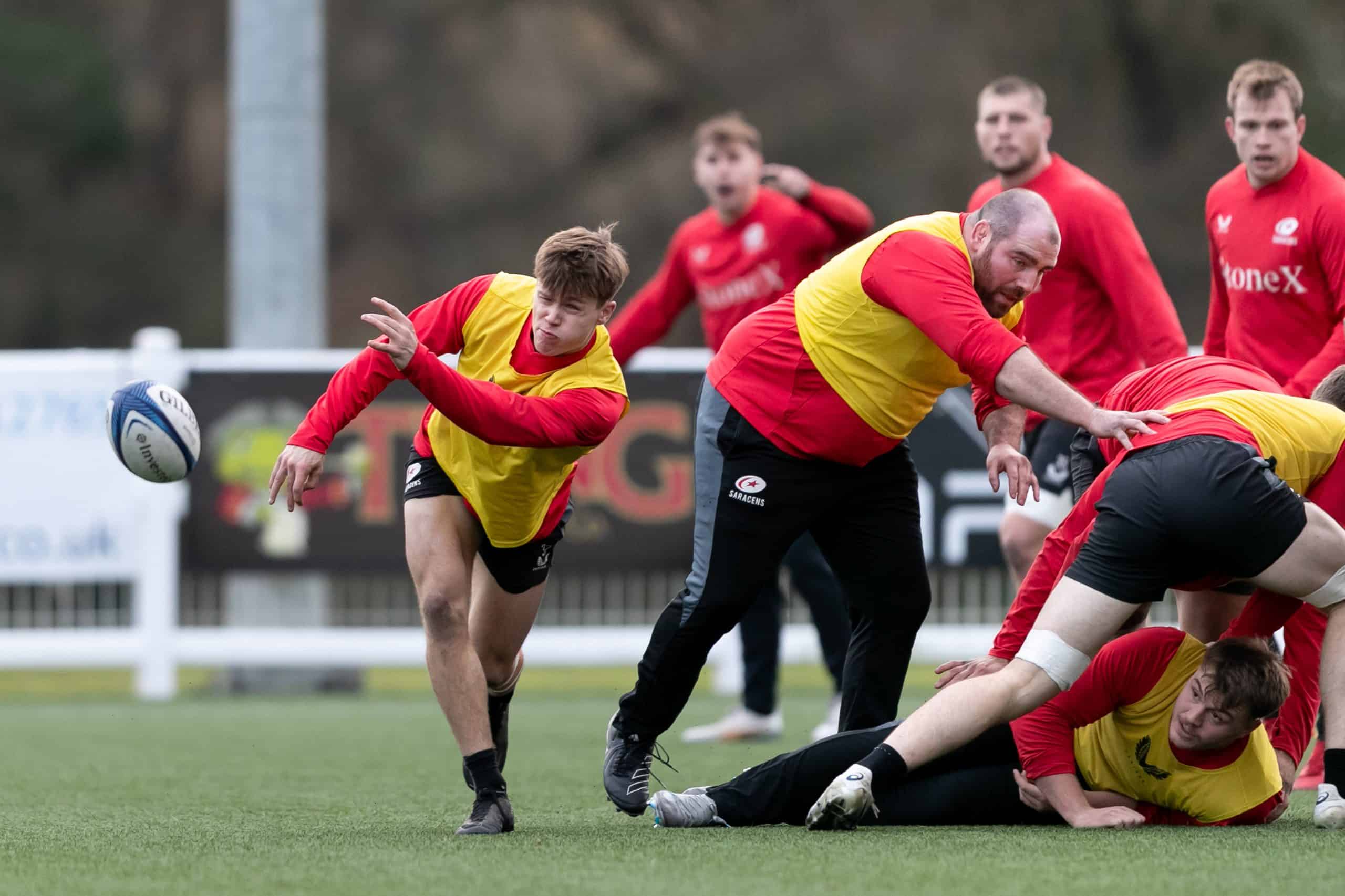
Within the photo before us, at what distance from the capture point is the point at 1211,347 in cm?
695

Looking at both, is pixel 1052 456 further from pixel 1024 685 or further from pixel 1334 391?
pixel 1024 685

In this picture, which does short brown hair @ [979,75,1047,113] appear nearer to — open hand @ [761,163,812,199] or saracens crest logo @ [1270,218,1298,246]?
open hand @ [761,163,812,199]

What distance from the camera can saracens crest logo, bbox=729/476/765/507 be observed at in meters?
5.45

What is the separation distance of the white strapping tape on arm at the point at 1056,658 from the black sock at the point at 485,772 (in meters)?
1.44

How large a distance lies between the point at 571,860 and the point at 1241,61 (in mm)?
20417

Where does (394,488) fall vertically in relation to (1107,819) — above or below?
above

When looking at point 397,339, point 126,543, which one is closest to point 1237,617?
point 397,339

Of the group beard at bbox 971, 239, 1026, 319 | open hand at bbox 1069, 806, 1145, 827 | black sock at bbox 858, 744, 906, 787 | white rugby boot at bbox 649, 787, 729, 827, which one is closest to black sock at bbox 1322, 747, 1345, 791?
open hand at bbox 1069, 806, 1145, 827

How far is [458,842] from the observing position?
4957 mm

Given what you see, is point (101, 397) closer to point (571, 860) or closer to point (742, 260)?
point (742, 260)

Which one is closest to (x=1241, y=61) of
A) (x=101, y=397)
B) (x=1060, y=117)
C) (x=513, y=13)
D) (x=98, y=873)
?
(x=1060, y=117)

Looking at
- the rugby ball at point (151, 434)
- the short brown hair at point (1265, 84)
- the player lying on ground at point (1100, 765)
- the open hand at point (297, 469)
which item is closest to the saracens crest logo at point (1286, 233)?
the short brown hair at point (1265, 84)

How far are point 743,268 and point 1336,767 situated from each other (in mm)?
3952

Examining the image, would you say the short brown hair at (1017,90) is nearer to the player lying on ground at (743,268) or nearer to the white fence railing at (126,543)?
the player lying on ground at (743,268)
